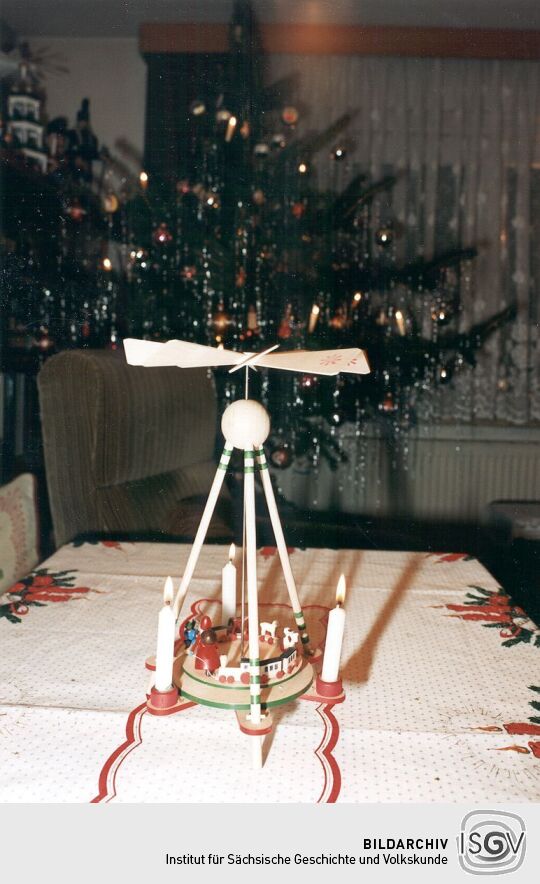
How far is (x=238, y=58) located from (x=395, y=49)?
0.84 metres


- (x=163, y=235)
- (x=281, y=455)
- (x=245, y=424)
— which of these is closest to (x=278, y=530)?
(x=245, y=424)

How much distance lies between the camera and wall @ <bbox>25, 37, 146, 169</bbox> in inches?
121

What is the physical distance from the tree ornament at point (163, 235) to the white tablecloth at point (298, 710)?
1.58 metres

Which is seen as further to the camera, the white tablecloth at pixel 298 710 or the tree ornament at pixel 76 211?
the tree ornament at pixel 76 211

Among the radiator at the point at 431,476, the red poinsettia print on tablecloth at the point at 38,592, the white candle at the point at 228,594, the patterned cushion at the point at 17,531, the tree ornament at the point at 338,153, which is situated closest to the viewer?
the white candle at the point at 228,594

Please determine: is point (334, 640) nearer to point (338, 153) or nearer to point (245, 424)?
point (245, 424)

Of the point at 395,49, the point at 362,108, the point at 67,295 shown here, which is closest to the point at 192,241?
the point at 67,295

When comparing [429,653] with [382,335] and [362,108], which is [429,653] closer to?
[382,335]

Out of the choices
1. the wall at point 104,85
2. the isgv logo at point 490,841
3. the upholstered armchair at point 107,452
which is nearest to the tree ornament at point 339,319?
the upholstered armchair at point 107,452

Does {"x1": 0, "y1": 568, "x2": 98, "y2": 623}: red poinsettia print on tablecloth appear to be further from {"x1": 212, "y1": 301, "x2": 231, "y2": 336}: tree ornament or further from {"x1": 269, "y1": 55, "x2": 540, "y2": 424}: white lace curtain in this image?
{"x1": 269, "y1": 55, "x2": 540, "y2": 424}: white lace curtain

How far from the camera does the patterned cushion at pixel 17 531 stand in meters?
1.20

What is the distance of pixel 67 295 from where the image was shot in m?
2.73

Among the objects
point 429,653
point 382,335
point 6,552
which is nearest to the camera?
point 429,653

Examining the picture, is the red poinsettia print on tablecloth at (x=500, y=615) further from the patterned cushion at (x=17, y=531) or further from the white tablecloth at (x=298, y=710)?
the patterned cushion at (x=17, y=531)
